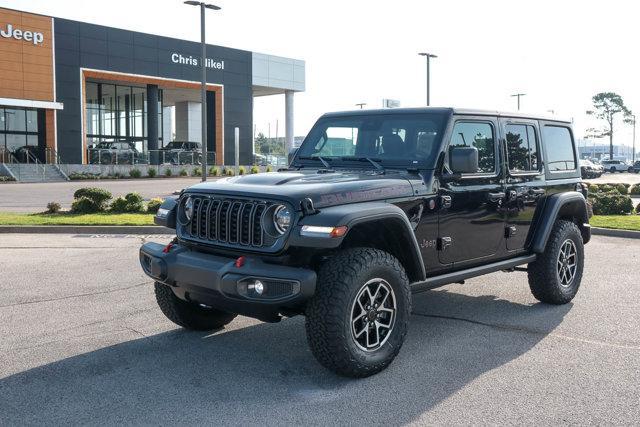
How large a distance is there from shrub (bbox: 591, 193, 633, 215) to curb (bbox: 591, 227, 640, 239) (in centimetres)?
311

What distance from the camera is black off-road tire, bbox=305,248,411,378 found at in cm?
430

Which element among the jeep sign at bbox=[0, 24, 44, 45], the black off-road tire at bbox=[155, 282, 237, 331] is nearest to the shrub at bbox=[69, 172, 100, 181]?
the jeep sign at bbox=[0, 24, 44, 45]

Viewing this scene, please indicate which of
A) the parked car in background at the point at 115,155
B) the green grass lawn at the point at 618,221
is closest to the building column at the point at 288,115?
the parked car in background at the point at 115,155

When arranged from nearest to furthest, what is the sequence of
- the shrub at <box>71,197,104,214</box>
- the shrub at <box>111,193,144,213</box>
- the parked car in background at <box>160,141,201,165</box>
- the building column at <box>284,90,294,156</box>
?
the shrub at <box>71,197,104,214</box>, the shrub at <box>111,193,144,213</box>, the parked car in background at <box>160,141,201,165</box>, the building column at <box>284,90,294,156</box>

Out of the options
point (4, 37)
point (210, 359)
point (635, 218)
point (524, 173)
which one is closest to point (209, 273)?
point (210, 359)

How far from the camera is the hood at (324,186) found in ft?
14.8

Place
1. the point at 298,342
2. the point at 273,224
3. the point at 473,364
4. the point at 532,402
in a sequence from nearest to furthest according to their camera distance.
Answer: the point at 532,402, the point at 273,224, the point at 473,364, the point at 298,342

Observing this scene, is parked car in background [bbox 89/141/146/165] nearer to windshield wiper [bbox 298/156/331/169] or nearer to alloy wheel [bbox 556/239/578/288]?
windshield wiper [bbox 298/156/331/169]

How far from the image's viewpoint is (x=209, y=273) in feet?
14.5

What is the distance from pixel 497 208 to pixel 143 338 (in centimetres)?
327

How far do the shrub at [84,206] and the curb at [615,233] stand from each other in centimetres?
1124

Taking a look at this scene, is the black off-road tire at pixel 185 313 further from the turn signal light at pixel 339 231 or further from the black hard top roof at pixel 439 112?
the black hard top roof at pixel 439 112

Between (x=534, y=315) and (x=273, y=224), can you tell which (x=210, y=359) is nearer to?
(x=273, y=224)

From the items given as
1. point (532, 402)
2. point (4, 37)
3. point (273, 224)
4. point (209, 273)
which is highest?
point (4, 37)
